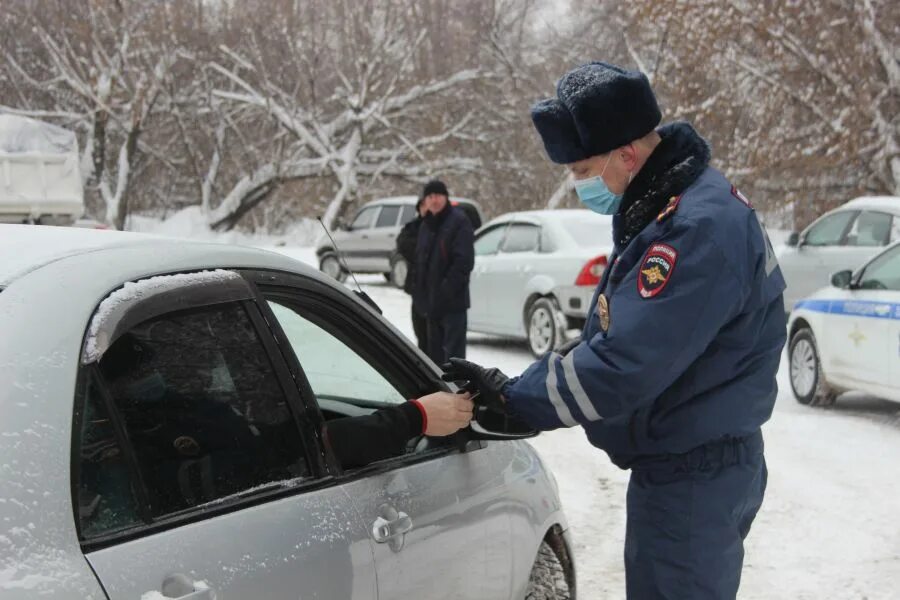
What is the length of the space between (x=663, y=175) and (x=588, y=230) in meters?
8.29

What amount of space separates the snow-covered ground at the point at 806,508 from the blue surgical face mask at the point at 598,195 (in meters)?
2.33

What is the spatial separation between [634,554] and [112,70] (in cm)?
2947

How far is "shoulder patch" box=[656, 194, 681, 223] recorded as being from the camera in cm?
242

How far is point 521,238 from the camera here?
11461 mm

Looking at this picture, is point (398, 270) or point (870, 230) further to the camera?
point (398, 270)

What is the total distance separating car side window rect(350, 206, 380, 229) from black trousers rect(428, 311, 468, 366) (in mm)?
11751

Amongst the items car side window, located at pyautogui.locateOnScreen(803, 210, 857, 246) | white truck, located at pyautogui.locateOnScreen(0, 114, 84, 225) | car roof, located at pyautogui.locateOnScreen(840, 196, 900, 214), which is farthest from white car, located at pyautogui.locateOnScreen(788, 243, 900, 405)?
white truck, located at pyautogui.locateOnScreen(0, 114, 84, 225)

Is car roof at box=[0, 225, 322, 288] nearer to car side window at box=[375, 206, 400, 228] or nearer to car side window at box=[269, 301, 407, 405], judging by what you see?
car side window at box=[269, 301, 407, 405]

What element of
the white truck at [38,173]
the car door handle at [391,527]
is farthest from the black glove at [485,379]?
the white truck at [38,173]

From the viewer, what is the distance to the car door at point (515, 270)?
11.1 metres

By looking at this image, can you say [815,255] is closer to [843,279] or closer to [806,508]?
[843,279]

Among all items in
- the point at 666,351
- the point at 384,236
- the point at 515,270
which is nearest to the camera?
the point at 666,351

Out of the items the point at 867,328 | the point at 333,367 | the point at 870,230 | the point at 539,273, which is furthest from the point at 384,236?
the point at 333,367

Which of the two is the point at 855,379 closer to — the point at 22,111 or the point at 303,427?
the point at 303,427
